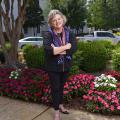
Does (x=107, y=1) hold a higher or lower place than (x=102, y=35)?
higher

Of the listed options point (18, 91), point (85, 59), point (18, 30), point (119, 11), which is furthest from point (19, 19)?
point (119, 11)

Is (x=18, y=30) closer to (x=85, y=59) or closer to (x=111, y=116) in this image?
(x=85, y=59)

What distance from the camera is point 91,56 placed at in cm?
996

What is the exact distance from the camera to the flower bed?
5715mm

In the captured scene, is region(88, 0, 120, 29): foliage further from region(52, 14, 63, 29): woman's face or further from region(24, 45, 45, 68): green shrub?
region(52, 14, 63, 29): woman's face

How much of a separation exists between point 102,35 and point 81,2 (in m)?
15.8

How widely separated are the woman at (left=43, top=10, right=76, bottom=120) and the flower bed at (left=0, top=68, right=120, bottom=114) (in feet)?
3.34

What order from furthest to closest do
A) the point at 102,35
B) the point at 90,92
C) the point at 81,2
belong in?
the point at 81,2 < the point at 102,35 < the point at 90,92

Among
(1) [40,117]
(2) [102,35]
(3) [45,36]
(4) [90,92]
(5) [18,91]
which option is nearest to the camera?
(3) [45,36]

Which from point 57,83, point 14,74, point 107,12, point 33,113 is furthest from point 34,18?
point 57,83

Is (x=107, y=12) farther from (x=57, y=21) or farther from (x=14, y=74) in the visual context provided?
(x=57, y=21)

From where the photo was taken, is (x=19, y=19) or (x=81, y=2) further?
(x=81, y=2)

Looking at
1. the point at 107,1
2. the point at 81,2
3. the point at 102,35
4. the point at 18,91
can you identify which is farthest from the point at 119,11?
the point at 18,91

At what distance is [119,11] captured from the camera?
35062 millimetres
